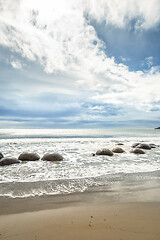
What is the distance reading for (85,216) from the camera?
9.71ft

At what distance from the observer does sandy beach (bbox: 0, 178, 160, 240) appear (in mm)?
2406

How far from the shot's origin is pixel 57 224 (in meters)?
2.70

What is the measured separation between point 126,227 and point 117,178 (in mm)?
3055

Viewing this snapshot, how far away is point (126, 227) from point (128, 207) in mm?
840

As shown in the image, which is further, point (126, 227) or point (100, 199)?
point (100, 199)

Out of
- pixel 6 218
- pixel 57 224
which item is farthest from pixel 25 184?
pixel 57 224

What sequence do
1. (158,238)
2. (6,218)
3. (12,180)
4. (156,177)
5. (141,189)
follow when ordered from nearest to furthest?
(158,238) < (6,218) < (141,189) < (12,180) < (156,177)

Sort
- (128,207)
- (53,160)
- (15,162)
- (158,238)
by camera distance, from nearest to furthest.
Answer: (158,238), (128,207), (15,162), (53,160)

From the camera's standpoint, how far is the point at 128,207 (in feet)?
10.9

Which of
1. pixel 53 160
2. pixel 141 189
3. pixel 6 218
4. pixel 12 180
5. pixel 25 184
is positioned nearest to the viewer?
pixel 6 218

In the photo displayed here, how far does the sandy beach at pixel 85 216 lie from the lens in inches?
94.7

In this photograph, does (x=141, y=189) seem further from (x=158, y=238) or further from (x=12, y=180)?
(x=12, y=180)

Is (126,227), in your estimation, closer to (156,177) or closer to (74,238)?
(74,238)

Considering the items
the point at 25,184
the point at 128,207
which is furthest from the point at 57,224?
the point at 25,184
